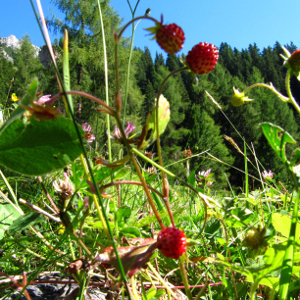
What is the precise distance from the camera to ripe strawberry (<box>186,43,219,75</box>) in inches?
10.6

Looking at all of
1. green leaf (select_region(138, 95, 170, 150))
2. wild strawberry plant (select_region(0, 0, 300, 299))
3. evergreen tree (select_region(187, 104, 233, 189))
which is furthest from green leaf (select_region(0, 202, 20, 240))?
evergreen tree (select_region(187, 104, 233, 189))

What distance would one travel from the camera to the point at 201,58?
27 centimetres

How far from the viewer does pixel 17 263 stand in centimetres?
41

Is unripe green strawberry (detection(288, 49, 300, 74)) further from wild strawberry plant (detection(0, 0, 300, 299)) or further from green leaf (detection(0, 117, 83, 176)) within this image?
green leaf (detection(0, 117, 83, 176))

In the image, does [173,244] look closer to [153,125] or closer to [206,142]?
[153,125]

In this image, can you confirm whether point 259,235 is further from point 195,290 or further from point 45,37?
point 45,37

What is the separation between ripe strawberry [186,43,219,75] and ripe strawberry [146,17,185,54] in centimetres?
2

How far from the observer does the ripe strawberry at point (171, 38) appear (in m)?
0.26

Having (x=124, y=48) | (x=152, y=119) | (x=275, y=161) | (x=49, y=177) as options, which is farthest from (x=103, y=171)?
(x=275, y=161)

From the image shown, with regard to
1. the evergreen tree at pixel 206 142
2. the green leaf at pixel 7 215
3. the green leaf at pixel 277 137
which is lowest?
the green leaf at pixel 7 215

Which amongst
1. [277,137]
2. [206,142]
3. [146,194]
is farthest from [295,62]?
[206,142]

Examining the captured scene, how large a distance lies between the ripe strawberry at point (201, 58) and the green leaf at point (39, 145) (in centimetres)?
15

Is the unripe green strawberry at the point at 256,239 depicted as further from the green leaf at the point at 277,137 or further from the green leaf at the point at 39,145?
the green leaf at the point at 39,145

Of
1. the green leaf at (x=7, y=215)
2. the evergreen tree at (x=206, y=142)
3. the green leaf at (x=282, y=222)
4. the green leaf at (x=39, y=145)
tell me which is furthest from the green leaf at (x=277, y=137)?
the evergreen tree at (x=206, y=142)
